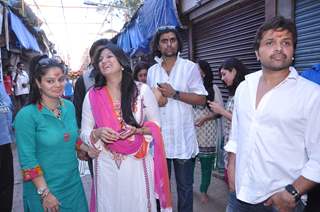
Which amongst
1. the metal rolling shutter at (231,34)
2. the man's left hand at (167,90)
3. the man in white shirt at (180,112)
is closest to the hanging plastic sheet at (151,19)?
the metal rolling shutter at (231,34)

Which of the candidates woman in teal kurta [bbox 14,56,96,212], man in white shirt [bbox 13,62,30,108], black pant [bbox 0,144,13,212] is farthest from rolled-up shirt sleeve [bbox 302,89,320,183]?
man in white shirt [bbox 13,62,30,108]

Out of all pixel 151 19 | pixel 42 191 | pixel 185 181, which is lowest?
pixel 185 181

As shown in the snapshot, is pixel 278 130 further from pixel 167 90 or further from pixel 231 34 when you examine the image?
pixel 231 34

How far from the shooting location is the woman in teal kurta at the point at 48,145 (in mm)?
1867

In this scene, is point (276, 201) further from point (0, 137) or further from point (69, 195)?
point (0, 137)

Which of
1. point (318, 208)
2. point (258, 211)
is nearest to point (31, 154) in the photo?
point (258, 211)

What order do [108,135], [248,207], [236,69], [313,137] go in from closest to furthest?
[313,137], [248,207], [108,135], [236,69]

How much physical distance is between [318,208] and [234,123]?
0.65 meters

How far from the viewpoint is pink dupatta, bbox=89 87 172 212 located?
80.7 inches

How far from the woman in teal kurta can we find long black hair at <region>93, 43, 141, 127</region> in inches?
10.7

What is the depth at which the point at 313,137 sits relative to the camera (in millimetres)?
1442

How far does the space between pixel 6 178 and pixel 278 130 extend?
8.31ft

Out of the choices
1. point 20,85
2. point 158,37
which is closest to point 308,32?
point 158,37

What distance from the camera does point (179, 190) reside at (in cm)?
274
